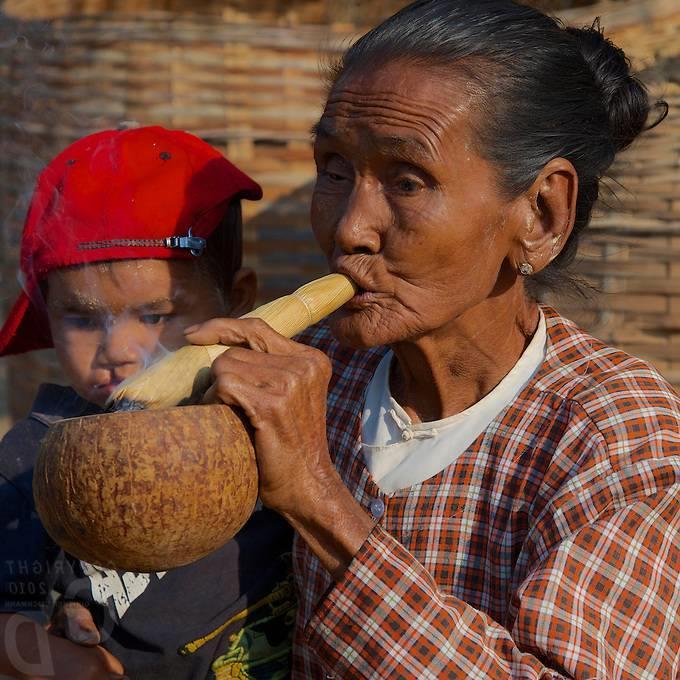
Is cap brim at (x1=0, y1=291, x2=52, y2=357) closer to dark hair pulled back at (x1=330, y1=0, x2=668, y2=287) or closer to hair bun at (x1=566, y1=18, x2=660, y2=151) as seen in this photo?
dark hair pulled back at (x1=330, y1=0, x2=668, y2=287)

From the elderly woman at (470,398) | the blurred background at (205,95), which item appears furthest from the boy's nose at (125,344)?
the blurred background at (205,95)

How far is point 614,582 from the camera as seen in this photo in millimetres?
1756

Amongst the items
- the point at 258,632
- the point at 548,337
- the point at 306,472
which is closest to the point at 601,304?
the point at 548,337

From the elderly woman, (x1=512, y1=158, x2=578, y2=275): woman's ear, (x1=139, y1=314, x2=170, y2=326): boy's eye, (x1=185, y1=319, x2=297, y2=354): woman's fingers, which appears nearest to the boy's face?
(x1=139, y1=314, x2=170, y2=326): boy's eye

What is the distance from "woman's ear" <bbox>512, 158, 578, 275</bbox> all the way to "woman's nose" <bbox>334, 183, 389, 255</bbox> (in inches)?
11.4

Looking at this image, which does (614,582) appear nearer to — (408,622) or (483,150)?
(408,622)

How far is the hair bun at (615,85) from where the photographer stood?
221 cm

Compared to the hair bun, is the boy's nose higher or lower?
lower

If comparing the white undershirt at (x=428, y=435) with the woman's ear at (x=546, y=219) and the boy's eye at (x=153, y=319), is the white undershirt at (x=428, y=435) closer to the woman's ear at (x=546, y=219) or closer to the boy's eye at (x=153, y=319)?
the woman's ear at (x=546, y=219)

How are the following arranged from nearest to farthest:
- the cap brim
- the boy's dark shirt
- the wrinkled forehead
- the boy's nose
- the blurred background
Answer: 1. the wrinkled forehead
2. the boy's dark shirt
3. the boy's nose
4. the cap brim
5. the blurred background

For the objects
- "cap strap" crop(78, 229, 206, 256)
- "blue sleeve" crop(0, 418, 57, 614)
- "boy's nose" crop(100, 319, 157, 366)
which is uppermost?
"cap strap" crop(78, 229, 206, 256)

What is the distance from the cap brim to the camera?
2543 mm

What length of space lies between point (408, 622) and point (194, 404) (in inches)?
18.8

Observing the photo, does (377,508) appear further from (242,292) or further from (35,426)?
(35,426)
